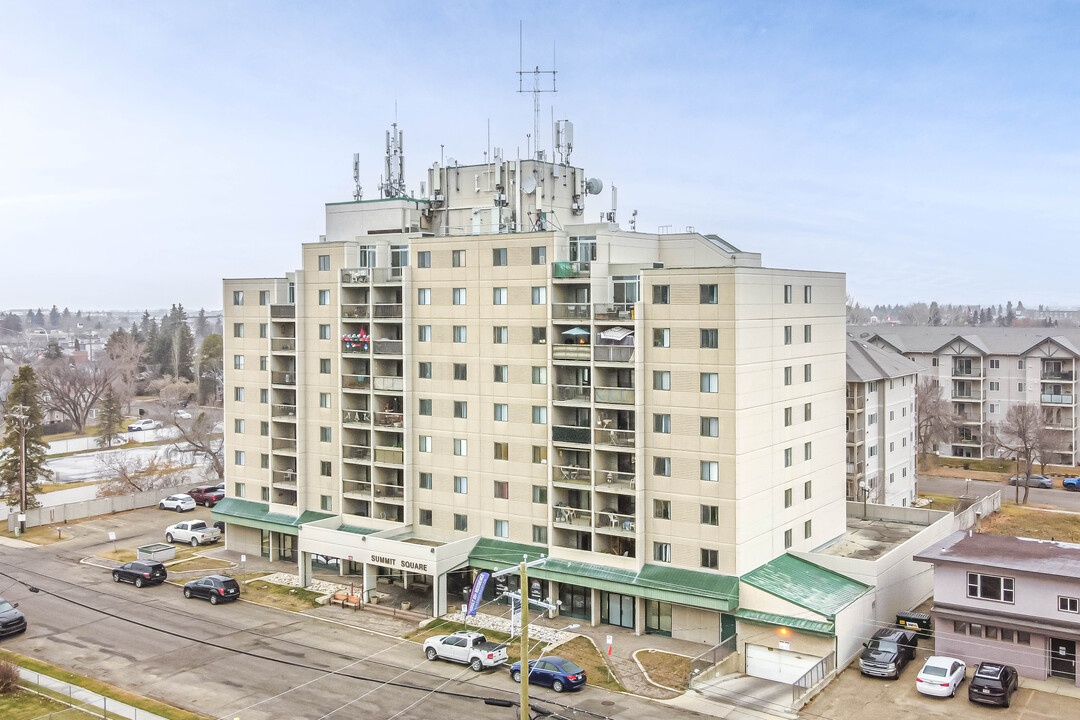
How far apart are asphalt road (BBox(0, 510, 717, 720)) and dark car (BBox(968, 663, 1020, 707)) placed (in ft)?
45.1

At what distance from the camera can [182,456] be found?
125 meters

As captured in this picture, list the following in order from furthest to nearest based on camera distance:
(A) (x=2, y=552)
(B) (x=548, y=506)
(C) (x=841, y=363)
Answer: (A) (x=2, y=552), (C) (x=841, y=363), (B) (x=548, y=506)

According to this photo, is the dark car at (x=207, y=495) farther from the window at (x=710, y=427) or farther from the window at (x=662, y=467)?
the window at (x=710, y=427)

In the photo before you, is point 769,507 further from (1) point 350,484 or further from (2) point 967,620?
(1) point 350,484

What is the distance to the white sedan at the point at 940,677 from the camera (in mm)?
43312

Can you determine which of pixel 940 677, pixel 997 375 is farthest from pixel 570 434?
pixel 997 375

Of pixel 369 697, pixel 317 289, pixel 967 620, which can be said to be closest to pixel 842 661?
pixel 967 620

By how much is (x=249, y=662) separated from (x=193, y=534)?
28.1 m

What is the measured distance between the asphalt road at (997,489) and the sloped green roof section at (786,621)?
177 ft

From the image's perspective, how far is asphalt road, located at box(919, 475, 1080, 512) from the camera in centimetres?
9075

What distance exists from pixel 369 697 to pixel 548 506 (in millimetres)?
16315

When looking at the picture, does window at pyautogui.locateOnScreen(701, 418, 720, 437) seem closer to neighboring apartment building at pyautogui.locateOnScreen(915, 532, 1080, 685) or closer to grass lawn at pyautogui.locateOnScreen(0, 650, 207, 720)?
neighboring apartment building at pyautogui.locateOnScreen(915, 532, 1080, 685)

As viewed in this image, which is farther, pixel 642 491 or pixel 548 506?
pixel 548 506

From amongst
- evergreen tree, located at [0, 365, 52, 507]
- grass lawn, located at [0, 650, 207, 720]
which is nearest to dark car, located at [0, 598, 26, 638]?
grass lawn, located at [0, 650, 207, 720]
